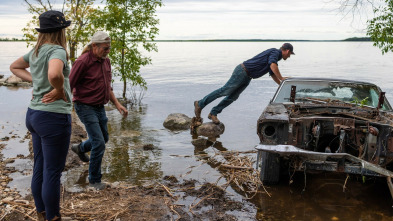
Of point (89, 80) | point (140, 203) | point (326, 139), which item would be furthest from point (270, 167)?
point (89, 80)

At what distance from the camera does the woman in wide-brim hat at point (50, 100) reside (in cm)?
354

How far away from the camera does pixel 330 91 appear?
7074mm

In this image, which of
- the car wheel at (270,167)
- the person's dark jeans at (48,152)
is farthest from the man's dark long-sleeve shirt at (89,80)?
the car wheel at (270,167)

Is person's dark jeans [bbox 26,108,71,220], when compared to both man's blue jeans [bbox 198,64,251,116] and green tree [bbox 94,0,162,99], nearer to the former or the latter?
man's blue jeans [bbox 198,64,251,116]

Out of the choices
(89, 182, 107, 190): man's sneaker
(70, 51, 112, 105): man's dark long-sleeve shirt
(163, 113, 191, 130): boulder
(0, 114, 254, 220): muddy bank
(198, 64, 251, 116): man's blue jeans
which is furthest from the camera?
(163, 113, 191, 130): boulder

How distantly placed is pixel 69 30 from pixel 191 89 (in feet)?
30.7

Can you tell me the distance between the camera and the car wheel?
5465 mm

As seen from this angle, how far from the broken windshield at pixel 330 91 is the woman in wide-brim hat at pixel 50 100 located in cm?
419

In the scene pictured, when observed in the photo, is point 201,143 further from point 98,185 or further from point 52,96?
point 52,96

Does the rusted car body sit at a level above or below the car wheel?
above

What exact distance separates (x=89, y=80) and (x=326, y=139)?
136 inches

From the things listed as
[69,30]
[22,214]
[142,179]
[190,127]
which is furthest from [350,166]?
[69,30]

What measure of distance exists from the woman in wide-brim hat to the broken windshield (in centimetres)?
419

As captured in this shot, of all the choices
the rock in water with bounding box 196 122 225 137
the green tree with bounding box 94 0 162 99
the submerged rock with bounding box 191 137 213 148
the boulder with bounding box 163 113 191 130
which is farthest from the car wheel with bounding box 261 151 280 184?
the green tree with bounding box 94 0 162 99
